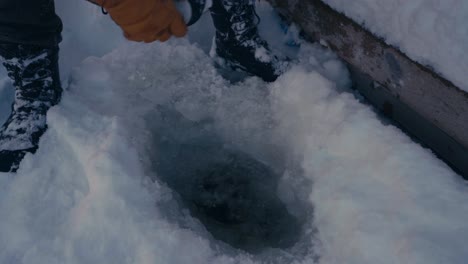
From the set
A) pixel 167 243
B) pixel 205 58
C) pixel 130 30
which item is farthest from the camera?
pixel 205 58

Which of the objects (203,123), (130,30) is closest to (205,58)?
(203,123)

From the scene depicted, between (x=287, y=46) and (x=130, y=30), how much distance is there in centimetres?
84

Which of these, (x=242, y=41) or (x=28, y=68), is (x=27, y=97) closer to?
(x=28, y=68)

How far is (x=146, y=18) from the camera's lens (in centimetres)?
159

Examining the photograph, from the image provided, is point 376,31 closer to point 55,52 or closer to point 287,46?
point 287,46

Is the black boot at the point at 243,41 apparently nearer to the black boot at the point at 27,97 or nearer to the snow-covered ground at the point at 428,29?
the snow-covered ground at the point at 428,29

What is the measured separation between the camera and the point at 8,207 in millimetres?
1689

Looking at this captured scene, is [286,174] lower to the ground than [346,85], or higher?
lower

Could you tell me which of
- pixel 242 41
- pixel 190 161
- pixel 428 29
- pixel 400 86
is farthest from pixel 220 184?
pixel 428 29

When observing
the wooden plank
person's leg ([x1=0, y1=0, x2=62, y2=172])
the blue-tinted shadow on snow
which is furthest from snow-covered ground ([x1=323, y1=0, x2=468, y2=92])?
person's leg ([x1=0, y1=0, x2=62, y2=172])

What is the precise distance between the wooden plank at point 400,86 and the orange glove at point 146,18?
64 cm

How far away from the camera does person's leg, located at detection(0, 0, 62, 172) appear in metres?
1.71

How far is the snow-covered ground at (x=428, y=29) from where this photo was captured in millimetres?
1374

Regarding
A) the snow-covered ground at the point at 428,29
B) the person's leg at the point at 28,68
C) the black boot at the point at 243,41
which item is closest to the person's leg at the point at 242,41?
the black boot at the point at 243,41
